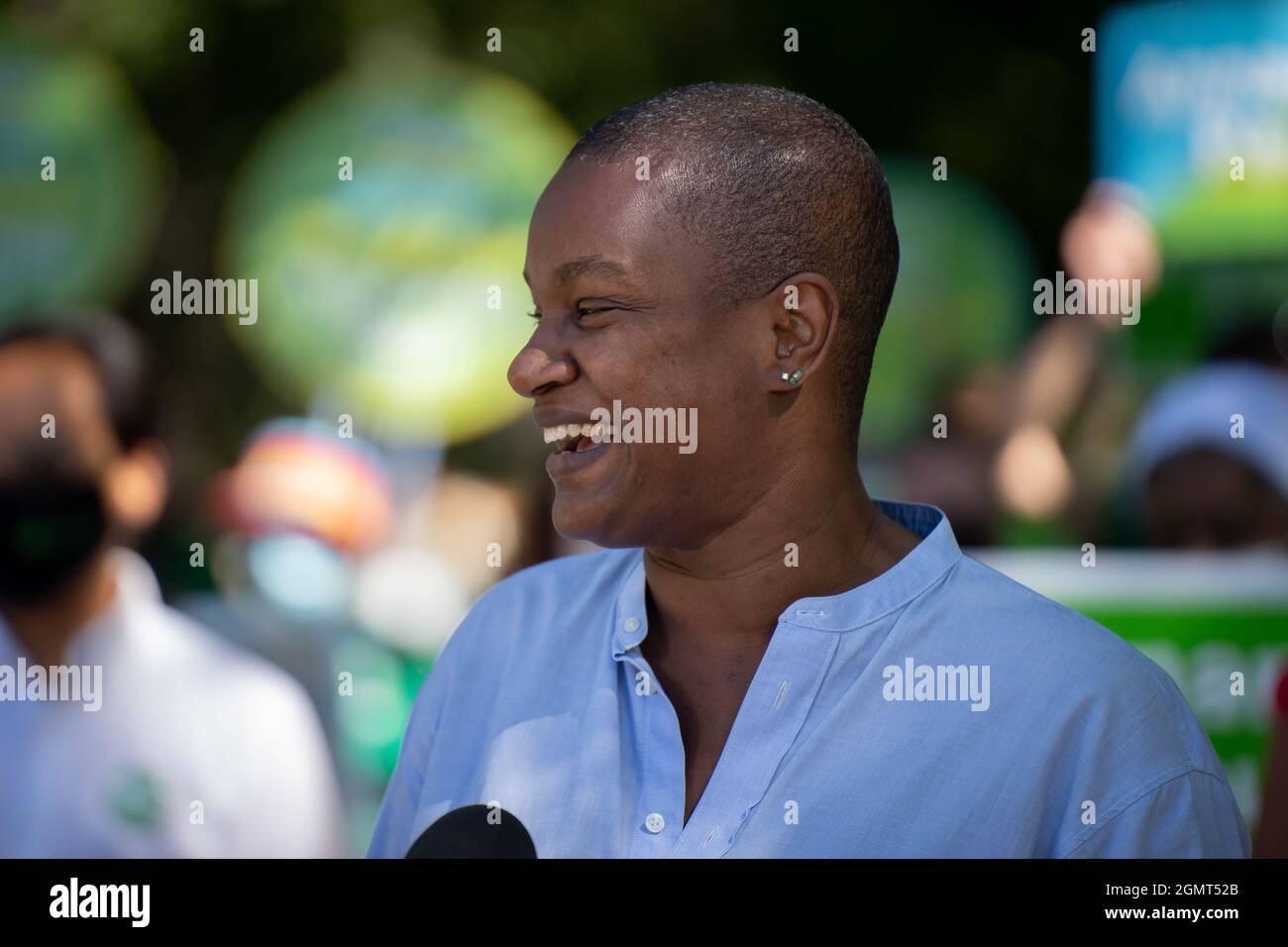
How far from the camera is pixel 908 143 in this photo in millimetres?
6574

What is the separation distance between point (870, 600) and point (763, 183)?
1.94 feet

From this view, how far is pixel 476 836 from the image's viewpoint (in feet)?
6.95

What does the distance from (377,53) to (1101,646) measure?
17.9 ft

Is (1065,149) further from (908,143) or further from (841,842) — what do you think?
(841,842)

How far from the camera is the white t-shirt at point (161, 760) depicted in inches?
133

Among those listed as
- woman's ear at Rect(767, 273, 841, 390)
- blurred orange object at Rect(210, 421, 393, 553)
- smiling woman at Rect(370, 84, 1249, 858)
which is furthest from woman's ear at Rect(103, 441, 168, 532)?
woman's ear at Rect(767, 273, 841, 390)

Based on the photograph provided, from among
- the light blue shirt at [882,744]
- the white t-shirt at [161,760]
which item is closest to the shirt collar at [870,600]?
the light blue shirt at [882,744]

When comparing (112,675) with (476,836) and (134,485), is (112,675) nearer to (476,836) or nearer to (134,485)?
(134,485)

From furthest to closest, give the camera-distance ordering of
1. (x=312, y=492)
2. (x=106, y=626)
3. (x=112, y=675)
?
(x=312, y=492), (x=106, y=626), (x=112, y=675)

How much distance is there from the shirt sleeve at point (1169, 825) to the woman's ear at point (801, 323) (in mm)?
726

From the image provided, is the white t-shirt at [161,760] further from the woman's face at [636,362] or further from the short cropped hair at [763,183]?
the short cropped hair at [763,183]

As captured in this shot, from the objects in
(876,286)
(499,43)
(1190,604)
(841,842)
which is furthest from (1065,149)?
(841,842)

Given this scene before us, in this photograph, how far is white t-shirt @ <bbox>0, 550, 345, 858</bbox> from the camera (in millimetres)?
3383

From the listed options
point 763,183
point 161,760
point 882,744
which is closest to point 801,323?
point 763,183
